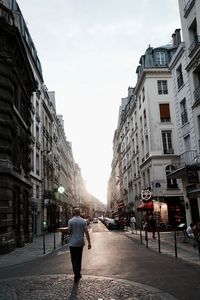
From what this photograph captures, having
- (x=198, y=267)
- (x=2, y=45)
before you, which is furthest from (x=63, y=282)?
(x=2, y=45)

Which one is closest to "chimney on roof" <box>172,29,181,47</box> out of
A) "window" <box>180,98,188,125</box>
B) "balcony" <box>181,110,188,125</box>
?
"window" <box>180,98,188,125</box>

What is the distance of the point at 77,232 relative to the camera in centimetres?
851

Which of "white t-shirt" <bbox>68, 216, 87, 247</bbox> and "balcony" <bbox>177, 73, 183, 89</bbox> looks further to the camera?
"balcony" <bbox>177, 73, 183, 89</bbox>

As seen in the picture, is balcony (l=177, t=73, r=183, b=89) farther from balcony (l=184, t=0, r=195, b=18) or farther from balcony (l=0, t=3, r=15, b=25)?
balcony (l=0, t=3, r=15, b=25)

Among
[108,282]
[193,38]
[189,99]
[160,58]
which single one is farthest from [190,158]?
[160,58]

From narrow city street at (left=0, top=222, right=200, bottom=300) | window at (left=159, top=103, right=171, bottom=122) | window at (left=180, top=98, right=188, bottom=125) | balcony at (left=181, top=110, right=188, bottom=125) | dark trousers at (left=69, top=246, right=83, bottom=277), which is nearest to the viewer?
narrow city street at (left=0, top=222, right=200, bottom=300)

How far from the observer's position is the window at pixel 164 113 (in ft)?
128

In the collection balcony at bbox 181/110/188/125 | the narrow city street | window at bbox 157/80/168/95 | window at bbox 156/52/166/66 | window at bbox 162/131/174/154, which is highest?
window at bbox 156/52/166/66

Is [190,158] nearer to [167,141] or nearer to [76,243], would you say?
[76,243]

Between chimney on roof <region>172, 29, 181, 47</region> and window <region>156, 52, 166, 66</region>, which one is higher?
chimney on roof <region>172, 29, 181, 47</region>

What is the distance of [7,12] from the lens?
19.9 meters

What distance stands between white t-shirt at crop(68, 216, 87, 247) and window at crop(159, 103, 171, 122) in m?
31.7

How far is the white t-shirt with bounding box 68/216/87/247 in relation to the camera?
8406 mm

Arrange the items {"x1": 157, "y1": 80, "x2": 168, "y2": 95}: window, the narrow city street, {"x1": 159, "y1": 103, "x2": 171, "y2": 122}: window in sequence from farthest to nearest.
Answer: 1. {"x1": 157, "y1": 80, "x2": 168, "y2": 95}: window
2. {"x1": 159, "y1": 103, "x2": 171, "y2": 122}: window
3. the narrow city street
